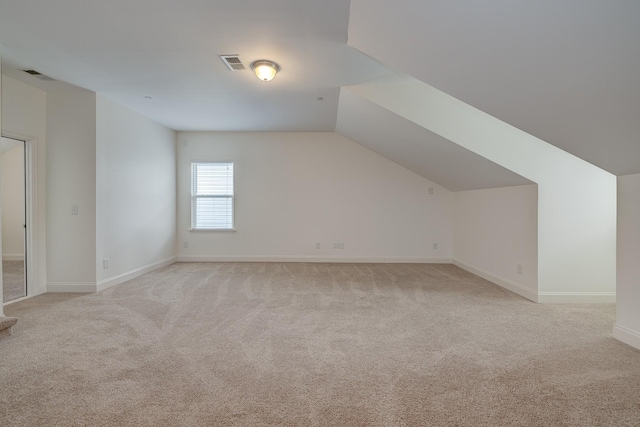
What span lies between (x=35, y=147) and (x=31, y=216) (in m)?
0.88

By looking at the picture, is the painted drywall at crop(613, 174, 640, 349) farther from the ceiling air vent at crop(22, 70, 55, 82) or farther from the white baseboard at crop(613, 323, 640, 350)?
the ceiling air vent at crop(22, 70, 55, 82)

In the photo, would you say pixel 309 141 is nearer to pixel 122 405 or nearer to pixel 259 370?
pixel 259 370

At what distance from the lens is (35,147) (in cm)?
433

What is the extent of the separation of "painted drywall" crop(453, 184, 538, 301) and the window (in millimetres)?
4515

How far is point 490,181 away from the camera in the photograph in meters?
4.82

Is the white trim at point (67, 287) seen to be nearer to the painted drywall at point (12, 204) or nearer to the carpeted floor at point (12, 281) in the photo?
the carpeted floor at point (12, 281)

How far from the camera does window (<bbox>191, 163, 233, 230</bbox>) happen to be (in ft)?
22.5

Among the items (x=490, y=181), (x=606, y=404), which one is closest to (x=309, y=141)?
(x=490, y=181)

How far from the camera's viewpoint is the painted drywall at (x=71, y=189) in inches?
175

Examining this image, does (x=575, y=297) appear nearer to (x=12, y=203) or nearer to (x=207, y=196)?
(x=207, y=196)

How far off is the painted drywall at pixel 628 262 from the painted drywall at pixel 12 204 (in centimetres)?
913

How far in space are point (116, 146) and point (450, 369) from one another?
198 inches

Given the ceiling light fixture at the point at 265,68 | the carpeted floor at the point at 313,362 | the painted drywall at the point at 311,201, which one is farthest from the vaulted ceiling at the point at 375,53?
the painted drywall at the point at 311,201

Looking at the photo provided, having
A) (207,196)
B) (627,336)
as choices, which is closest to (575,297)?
(627,336)
